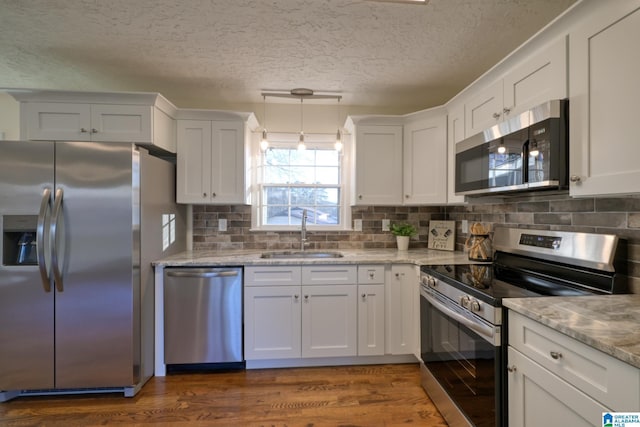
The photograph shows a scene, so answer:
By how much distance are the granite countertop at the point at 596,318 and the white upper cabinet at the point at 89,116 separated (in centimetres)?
260

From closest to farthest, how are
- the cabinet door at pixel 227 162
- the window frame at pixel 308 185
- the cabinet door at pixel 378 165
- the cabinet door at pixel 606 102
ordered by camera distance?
the cabinet door at pixel 606 102, the cabinet door at pixel 227 162, the cabinet door at pixel 378 165, the window frame at pixel 308 185

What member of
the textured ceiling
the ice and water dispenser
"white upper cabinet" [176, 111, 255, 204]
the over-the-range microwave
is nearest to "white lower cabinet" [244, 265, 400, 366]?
"white upper cabinet" [176, 111, 255, 204]

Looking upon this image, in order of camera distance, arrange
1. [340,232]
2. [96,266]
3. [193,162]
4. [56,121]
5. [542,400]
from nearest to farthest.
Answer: [542,400] → [96,266] → [56,121] → [193,162] → [340,232]

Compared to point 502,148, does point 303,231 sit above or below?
below

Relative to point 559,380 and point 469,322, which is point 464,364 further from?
point 559,380

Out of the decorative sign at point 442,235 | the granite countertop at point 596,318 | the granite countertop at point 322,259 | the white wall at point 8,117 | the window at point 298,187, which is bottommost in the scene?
the granite countertop at point 322,259

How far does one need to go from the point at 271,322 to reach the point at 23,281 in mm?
1690

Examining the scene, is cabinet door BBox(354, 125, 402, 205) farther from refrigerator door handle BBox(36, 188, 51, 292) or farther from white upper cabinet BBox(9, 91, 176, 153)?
refrigerator door handle BBox(36, 188, 51, 292)

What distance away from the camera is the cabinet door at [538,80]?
4.52 feet

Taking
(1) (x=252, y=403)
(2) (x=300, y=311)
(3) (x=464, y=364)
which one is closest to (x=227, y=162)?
(2) (x=300, y=311)

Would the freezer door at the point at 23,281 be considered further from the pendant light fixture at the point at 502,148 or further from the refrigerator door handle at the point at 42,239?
the pendant light fixture at the point at 502,148

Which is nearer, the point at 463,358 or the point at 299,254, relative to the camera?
the point at 463,358

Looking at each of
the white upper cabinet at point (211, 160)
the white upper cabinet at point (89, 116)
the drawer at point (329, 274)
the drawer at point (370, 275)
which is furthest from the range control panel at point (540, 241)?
the white upper cabinet at point (89, 116)

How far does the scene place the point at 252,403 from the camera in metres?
1.99
